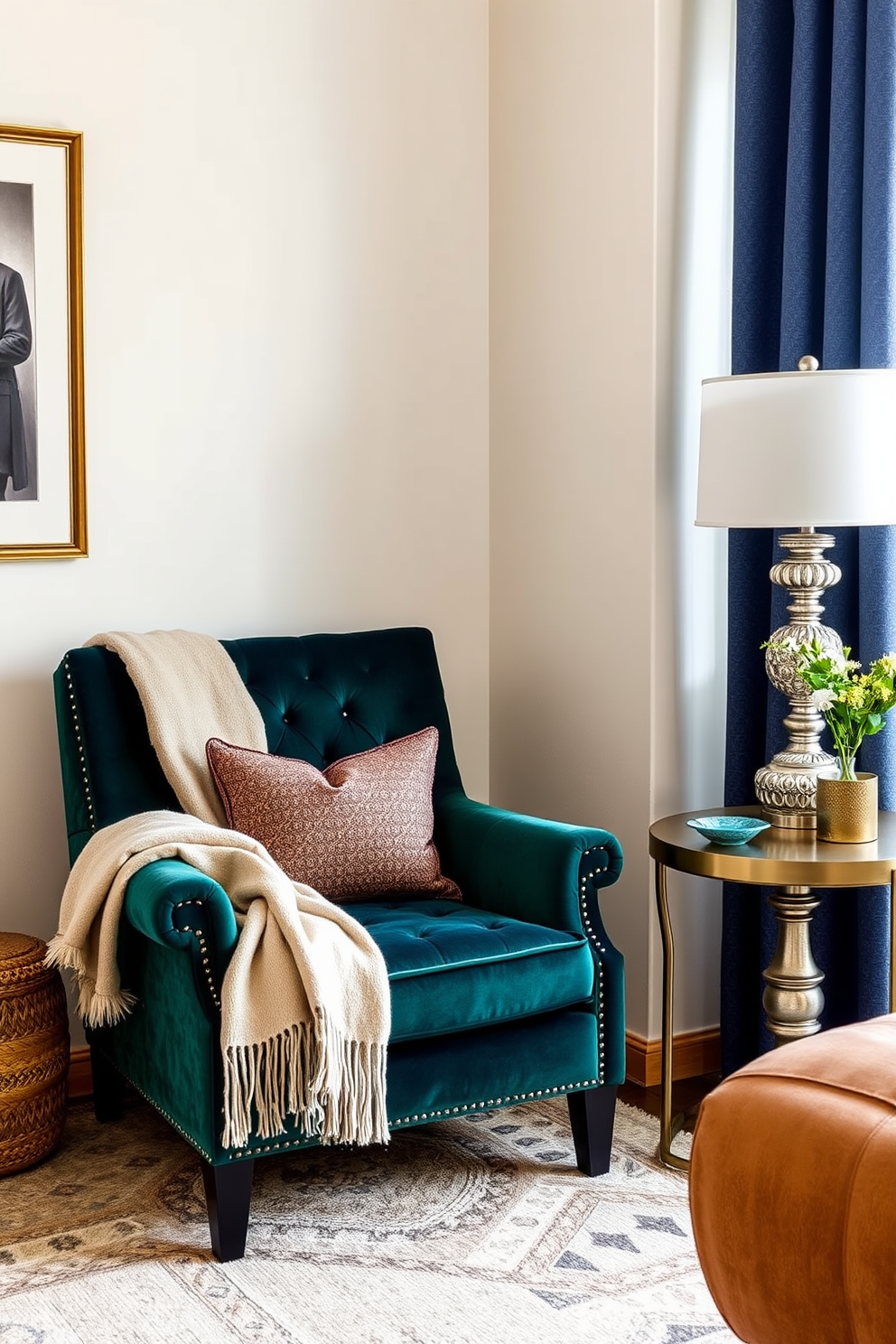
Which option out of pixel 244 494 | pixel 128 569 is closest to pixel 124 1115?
pixel 128 569

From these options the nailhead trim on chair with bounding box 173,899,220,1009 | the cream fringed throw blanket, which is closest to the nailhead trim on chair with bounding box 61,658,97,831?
the cream fringed throw blanket

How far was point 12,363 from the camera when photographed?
2.96 metres

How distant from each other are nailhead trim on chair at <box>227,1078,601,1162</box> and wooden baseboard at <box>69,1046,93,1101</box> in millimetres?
924

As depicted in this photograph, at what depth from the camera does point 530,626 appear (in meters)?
3.44

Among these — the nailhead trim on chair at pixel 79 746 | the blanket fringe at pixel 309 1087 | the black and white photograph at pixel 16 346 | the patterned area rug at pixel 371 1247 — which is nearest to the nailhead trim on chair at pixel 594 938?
the patterned area rug at pixel 371 1247

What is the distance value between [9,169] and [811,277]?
5.33 feet

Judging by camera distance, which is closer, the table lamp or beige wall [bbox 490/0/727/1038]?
the table lamp

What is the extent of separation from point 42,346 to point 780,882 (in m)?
1.83

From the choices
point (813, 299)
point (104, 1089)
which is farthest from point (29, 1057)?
point (813, 299)

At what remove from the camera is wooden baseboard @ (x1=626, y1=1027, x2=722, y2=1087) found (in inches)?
121

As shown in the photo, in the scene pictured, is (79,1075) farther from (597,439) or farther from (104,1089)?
(597,439)

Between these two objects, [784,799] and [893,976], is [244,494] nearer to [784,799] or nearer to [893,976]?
[784,799]

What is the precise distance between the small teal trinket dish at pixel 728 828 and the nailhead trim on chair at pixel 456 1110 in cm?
50

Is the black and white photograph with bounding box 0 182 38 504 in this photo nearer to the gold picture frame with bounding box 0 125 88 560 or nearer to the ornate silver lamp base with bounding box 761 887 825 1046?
the gold picture frame with bounding box 0 125 88 560
